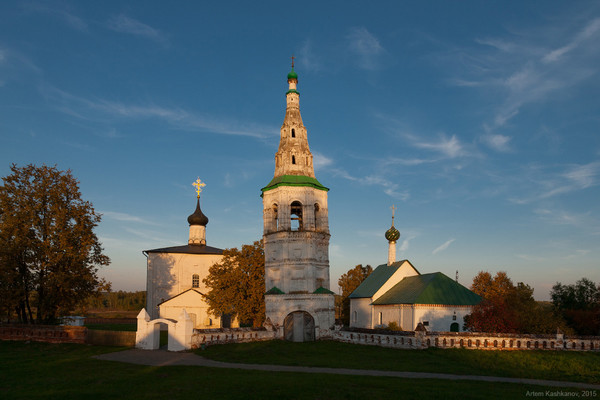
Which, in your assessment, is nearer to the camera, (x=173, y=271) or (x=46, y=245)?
(x=46, y=245)

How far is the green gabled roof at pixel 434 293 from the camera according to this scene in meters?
36.9

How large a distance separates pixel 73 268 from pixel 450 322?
88.3ft

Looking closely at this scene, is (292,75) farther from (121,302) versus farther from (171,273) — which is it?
(121,302)

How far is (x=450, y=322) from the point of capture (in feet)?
120

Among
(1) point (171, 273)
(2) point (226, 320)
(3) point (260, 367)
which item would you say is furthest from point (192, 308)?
(3) point (260, 367)

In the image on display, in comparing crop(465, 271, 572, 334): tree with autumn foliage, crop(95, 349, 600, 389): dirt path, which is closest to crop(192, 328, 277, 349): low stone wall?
crop(95, 349, 600, 389): dirt path

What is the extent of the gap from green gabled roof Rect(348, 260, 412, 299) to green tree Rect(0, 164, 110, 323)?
22252 mm

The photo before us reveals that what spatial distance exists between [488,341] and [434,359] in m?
4.98

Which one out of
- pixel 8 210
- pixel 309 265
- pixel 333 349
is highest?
pixel 8 210

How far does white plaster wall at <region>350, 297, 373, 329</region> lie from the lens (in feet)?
145

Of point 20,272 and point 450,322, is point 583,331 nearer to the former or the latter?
point 450,322

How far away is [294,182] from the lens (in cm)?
3819

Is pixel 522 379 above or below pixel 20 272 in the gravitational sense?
below

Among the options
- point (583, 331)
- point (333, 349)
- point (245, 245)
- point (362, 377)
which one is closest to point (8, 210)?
point (245, 245)
